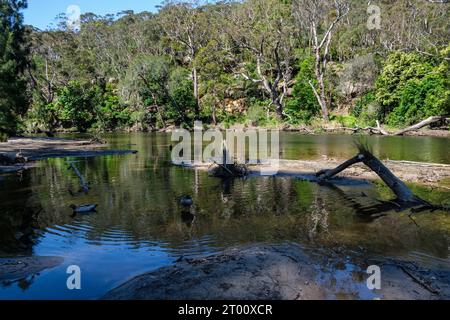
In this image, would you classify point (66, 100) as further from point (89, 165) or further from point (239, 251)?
point (239, 251)

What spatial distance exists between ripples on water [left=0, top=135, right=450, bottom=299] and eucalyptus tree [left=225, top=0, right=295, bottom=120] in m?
43.0

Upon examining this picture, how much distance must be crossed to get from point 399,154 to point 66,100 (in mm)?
53742

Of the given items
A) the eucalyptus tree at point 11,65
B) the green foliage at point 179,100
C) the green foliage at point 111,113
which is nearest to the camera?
the eucalyptus tree at point 11,65

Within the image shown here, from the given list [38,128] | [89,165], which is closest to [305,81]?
[38,128]

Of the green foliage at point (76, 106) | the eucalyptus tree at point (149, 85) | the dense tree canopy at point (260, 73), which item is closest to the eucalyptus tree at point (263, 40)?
the dense tree canopy at point (260, 73)

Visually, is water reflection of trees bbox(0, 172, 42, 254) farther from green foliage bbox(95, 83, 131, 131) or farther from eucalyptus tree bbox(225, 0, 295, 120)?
green foliage bbox(95, 83, 131, 131)

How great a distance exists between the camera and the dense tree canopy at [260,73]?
54281 mm

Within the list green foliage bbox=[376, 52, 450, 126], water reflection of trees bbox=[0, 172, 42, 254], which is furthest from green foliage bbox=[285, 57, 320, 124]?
water reflection of trees bbox=[0, 172, 42, 254]

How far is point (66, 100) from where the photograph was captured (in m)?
65.3

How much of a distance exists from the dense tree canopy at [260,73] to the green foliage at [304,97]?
0.52 ft

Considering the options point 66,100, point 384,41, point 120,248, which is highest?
point 384,41

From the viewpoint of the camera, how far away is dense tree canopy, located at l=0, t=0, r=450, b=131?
54.3 m

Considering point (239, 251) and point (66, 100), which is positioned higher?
point (66, 100)

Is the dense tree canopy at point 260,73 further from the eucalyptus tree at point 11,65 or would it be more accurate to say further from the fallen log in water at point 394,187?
the fallen log in water at point 394,187
